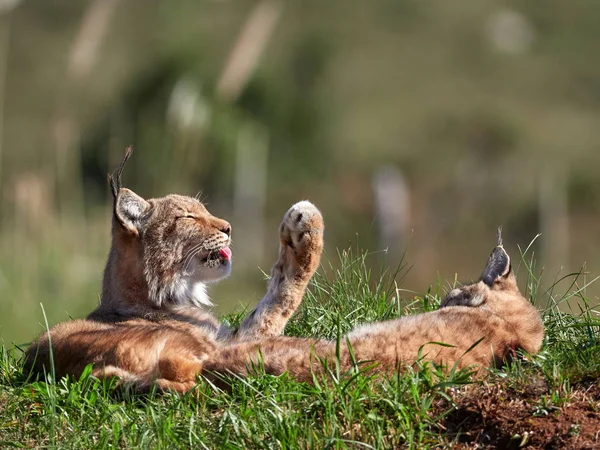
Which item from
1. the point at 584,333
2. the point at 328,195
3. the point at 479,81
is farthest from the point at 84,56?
the point at 479,81

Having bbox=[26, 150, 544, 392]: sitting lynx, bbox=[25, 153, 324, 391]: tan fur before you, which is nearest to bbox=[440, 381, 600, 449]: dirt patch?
bbox=[26, 150, 544, 392]: sitting lynx

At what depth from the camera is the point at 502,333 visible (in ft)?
15.1

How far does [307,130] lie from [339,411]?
52.9 feet

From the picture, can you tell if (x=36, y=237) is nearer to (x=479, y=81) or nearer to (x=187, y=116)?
(x=187, y=116)

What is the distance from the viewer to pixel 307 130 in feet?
65.5

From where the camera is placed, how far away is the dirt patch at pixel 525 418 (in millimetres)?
3857

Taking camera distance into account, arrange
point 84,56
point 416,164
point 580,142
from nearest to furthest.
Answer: point 84,56, point 416,164, point 580,142

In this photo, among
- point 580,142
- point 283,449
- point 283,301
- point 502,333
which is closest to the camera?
point 283,449

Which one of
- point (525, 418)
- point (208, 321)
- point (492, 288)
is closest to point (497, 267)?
point (492, 288)

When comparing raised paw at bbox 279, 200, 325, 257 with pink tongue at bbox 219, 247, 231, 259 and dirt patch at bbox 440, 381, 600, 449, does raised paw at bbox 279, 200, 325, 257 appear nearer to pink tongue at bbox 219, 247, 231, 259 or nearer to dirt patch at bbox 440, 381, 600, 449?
pink tongue at bbox 219, 247, 231, 259

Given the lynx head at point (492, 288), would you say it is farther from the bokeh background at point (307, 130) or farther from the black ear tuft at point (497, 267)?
the bokeh background at point (307, 130)

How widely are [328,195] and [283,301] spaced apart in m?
16.3

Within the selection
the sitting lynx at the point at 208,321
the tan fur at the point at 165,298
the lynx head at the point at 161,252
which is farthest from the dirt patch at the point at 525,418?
the lynx head at the point at 161,252

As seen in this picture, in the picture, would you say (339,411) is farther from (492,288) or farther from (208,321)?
(208,321)
